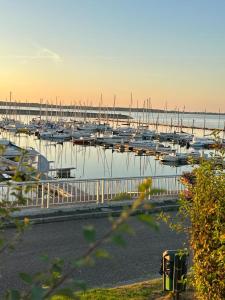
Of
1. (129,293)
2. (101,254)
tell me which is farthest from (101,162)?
(101,254)

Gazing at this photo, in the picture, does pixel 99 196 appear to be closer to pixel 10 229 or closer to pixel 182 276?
pixel 10 229

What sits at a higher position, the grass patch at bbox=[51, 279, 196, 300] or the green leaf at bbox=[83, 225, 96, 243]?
the green leaf at bbox=[83, 225, 96, 243]

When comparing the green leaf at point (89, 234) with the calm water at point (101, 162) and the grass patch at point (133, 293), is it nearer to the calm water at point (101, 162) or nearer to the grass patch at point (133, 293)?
the grass patch at point (133, 293)

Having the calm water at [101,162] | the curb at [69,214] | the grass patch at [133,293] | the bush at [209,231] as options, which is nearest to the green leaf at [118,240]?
the bush at [209,231]

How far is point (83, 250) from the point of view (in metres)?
11.6

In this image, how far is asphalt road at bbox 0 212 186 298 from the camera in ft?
31.7

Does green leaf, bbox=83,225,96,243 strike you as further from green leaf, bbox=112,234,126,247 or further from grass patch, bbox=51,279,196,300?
grass patch, bbox=51,279,196,300

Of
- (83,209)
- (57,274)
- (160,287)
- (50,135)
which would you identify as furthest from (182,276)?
(50,135)

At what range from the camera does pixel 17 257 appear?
35.9ft

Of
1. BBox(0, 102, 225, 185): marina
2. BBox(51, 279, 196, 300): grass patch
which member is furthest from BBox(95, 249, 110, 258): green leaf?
BBox(0, 102, 225, 185): marina

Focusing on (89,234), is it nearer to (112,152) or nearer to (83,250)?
(83,250)

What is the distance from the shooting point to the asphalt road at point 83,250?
9656 mm

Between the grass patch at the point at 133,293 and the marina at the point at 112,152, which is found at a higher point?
the grass patch at the point at 133,293

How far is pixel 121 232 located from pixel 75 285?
0.36 metres
